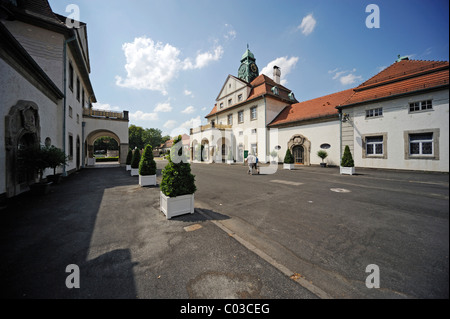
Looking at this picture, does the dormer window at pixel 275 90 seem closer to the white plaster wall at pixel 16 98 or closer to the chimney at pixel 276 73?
the chimney at pixel 276 73

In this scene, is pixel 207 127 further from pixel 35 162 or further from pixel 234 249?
pixel 234 249

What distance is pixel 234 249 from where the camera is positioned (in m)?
3.37

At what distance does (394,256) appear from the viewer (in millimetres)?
3049

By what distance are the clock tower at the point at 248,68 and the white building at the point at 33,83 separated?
78.1 ft

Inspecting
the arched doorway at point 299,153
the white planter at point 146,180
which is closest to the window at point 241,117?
the arched doorway at point 299,153

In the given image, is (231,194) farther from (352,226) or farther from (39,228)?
(39,228)

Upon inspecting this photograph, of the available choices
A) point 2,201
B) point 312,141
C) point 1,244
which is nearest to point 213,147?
point 312,141

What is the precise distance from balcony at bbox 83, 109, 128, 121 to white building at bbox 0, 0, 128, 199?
1.10 m

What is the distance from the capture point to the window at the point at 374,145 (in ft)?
44.2

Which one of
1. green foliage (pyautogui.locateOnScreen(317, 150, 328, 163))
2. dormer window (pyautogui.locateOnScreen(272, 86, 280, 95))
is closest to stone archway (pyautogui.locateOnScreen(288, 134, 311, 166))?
green foliage (pyautogui.locateOnScreen(317, 150, 328, 163))

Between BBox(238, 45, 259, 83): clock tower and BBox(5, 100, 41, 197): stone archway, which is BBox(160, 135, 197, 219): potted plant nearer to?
BBox(5, 100, 41, 197): stone archway

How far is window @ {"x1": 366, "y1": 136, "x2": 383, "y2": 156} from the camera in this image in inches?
530

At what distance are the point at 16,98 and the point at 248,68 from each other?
31.8 metres

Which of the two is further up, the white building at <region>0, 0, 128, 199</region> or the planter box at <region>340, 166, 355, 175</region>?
the white building at <region>0, 0, 128, 199</region>
